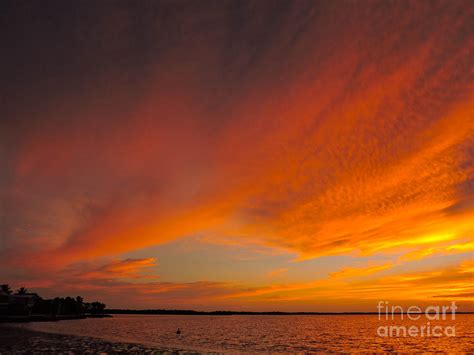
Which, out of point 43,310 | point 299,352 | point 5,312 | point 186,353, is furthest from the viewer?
point 43,310

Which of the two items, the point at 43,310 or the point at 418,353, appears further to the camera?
the point at 43,310

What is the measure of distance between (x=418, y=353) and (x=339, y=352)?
529 inches

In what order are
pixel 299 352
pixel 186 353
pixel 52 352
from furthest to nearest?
pixel 299 352
pixel 186 353
pixel 52 352

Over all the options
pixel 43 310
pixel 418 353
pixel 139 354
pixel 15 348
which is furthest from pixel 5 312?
pixel 418 353

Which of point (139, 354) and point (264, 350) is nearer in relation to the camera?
point (139, 354)

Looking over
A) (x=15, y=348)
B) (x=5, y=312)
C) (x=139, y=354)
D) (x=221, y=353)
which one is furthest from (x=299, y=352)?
(x=5, y=312)

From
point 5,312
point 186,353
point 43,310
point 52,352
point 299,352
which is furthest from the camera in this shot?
point 43,310

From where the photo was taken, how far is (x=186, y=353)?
177ft

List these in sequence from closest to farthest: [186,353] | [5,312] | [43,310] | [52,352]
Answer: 1. [52,352]
2. [186,353]
3. [5,312]
4. [43,310]

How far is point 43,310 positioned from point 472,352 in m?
183

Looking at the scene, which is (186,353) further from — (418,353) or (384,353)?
(418,353)

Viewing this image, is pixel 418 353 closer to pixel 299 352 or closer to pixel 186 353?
pixel 299 352

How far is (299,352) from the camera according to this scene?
61.0 m

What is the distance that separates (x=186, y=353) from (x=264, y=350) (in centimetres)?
1625
